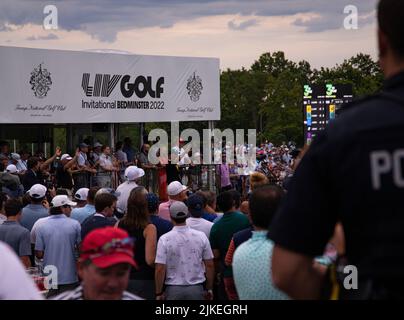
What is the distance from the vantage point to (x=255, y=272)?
400 cm

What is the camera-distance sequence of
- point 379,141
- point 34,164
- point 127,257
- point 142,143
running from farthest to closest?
point 142,143 < point 34,164 < point 127,257 < point 379,141

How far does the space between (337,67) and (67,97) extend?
1991 inches

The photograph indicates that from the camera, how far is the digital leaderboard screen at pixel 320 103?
966 inches

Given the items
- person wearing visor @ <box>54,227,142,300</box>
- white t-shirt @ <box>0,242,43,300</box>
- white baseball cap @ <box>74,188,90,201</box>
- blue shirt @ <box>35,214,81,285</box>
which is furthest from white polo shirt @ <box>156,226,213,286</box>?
white t-shirt @ <box>0,242,43,300</box>

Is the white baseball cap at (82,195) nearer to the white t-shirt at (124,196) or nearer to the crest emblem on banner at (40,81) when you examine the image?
the white t-shirt at (124,196)

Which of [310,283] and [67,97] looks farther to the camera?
[67,97]

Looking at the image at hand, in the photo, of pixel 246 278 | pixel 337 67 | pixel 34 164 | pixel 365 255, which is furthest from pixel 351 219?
pixel 337 67

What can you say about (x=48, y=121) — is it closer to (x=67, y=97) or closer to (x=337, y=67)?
(x=67, y=97)

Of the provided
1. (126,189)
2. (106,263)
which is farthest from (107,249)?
(126,189)

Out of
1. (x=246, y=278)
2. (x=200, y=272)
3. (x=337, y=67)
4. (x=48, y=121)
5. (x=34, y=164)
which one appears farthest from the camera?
(x=337, y=67)

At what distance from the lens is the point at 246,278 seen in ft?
13.2

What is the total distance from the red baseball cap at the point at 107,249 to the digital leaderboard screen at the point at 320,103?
2162 centimetres

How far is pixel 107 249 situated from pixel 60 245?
5082 mm
